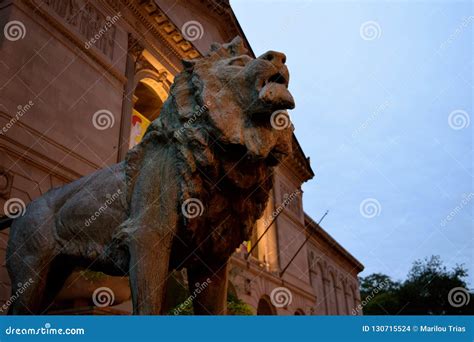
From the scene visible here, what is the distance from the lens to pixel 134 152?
283cm

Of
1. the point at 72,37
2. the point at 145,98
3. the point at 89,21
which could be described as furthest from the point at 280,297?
the point at 72,37

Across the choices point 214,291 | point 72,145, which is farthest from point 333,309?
point 214,291

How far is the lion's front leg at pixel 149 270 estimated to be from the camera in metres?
2.35

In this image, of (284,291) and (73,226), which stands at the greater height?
(284,291)

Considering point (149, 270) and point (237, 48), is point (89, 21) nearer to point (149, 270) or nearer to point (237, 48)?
point (237, 48)

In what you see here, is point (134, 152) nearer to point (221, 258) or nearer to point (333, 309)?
point (221, 258)

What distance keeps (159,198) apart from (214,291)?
0.68 metres

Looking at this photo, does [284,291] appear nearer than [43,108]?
No
